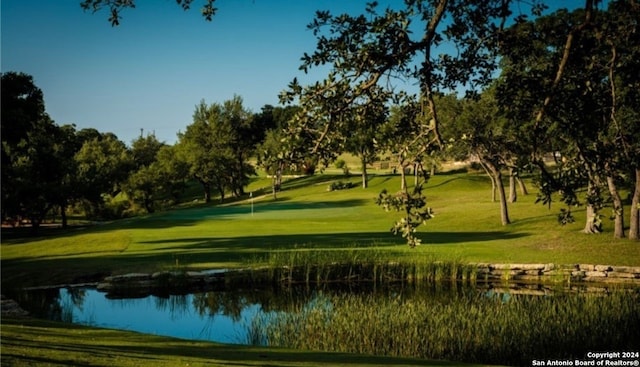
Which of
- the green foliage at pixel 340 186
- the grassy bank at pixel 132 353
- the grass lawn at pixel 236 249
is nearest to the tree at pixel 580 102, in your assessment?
the grassy bank at pixel 132 353

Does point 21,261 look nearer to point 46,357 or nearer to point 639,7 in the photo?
point 46,357

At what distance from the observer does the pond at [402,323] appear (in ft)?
43.4

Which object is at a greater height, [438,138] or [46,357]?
[438,138]

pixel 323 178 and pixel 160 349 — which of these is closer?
pixel 160 349

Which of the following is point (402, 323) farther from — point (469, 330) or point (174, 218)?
point (174, 218)

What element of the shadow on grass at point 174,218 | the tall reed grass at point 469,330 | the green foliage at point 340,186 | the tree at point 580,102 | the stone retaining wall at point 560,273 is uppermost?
the tree at point 580,102

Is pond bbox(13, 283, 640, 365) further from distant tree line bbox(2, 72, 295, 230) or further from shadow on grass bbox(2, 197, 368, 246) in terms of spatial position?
shadow on grass bbox(2, 197, 368, 246)

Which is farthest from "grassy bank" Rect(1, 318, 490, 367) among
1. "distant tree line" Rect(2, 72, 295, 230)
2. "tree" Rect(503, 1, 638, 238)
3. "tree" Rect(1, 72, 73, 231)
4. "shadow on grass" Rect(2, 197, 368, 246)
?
"tree" Rect(1, 72, 73, 231)

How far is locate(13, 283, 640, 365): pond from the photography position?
43.4 feet

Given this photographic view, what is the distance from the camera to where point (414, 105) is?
24.3 ft

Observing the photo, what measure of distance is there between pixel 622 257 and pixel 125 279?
65.9 feet

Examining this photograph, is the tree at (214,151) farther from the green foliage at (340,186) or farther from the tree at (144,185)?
the green foliage at (340,186)

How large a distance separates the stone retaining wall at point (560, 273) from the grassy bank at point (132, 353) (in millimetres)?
14486

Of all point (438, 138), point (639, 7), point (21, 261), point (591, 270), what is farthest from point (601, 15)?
point (21, 261)
